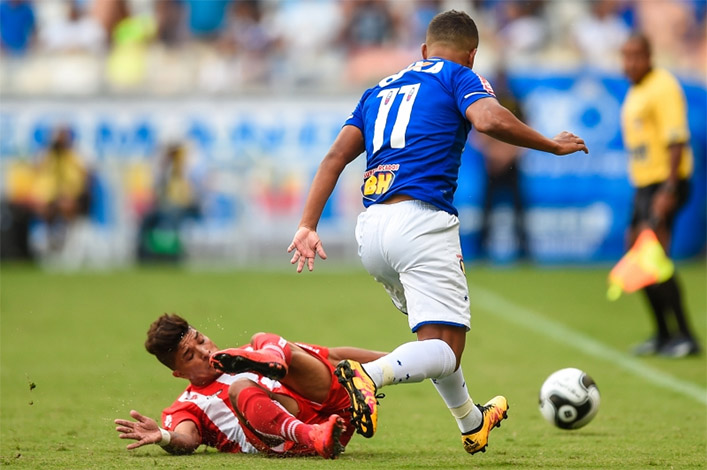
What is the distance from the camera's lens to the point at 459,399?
5414 mm

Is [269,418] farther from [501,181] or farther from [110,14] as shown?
[110,14]

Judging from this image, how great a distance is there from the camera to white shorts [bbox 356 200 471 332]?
17.0 feet

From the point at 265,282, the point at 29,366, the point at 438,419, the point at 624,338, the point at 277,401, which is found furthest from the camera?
the point at 265,282

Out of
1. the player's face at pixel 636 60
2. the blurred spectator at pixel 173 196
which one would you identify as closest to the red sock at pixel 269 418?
the player's face at pixel 636 60

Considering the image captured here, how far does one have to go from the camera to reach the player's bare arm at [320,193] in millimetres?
5414

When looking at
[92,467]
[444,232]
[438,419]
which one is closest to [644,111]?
[438,419]

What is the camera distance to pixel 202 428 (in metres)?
5.59

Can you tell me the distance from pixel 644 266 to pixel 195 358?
5203mm

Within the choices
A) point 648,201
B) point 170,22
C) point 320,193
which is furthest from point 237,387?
point 170,22

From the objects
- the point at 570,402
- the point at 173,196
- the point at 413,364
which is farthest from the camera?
the point at 173,196

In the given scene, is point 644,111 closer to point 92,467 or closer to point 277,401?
point 277,401

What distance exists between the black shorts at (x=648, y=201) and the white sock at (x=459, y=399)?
4774 millimetres

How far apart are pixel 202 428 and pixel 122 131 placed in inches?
513

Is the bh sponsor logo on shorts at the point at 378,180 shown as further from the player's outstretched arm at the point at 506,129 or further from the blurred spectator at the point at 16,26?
the blurred spectator at the point at 16,26
